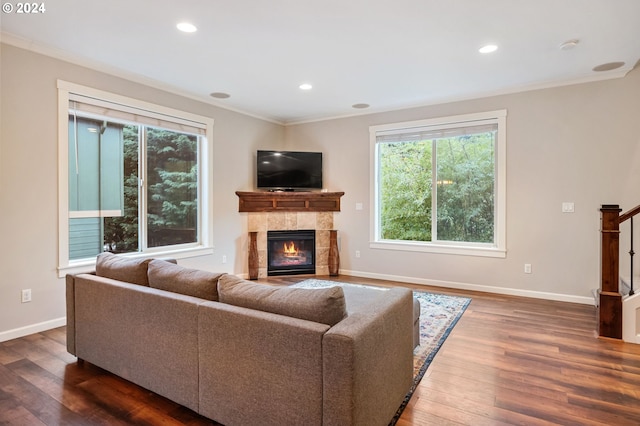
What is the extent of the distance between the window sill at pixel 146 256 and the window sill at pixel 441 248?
2.61 metres

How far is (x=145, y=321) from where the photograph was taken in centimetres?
201

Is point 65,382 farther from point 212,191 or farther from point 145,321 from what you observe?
point 212,191

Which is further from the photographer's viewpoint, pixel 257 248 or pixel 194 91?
pixel 257 248

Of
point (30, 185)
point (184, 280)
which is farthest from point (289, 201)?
point (184, 280)

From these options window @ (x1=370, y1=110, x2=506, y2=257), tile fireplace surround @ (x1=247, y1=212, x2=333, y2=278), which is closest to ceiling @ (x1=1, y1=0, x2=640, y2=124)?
window @ (x1=370, y1=110, x2=506, y2=257)

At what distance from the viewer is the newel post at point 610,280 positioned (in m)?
2.94

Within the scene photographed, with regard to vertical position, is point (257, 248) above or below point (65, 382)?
above

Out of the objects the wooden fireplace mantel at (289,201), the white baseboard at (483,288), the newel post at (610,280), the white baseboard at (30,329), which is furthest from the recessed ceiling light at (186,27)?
the white baseboard at (483,288)

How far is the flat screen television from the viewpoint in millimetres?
5445

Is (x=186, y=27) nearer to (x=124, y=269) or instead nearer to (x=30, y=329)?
(x=124, y=269)

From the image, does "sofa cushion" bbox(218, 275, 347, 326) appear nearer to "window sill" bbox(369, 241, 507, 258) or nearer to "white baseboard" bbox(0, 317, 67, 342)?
"white baseboard" bbox(0, 317, 67, 342)

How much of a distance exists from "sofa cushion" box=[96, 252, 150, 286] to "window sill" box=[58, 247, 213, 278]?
2.17 ft

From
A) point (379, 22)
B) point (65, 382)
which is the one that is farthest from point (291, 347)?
point (379, 22)

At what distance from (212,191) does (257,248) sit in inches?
45.8
